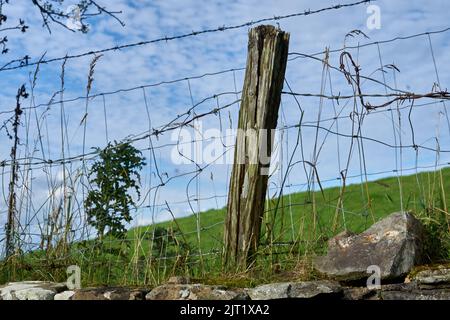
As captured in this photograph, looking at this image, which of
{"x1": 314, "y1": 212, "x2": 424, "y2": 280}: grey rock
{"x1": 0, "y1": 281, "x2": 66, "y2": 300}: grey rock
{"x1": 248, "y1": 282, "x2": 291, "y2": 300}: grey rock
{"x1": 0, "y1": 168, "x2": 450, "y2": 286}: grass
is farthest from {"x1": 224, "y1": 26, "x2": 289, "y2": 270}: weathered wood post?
{"x1": 0, "y1": 281, "x2": 66, "y2": 300}: grey rock

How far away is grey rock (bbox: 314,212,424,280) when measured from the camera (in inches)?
158

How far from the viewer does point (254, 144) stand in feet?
15.1

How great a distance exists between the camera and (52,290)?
4539 millimetres

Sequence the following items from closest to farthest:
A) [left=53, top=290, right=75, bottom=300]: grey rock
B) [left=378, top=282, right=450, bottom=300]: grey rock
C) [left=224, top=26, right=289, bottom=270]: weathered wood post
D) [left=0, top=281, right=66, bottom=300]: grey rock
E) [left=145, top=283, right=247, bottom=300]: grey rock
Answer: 1. [left=378, top=282, right=450, bottom=300]: grey rock
2. [left=145, top=283, right=247, bottom=300]: grey rock
3. [left=53, top=290, right=75, bottom=300]: grey rock
4. [left=0, top=281, right=66, bottom=300]: grey rock
5. [left=224, top=26, right=289, bottom=270]: weathered wood post

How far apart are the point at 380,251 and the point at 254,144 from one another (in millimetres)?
1049

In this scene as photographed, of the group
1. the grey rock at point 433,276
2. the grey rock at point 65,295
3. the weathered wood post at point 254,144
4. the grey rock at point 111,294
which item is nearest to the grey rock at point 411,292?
the grey rock at point 433,276

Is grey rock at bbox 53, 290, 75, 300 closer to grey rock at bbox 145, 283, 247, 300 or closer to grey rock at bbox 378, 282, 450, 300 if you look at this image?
grey rock at bbox 145, 283, 247, 300

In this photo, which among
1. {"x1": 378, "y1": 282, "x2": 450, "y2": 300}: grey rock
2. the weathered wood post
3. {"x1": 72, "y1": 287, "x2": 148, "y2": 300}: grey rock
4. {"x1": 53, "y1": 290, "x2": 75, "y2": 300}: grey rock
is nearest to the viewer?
{"x1": 378, "y1": 282, "x2": 450, "y2": 300}: grey rock

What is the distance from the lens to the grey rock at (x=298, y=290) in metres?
3.86

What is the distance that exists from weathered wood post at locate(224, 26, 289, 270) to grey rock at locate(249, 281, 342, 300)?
0.67 meters

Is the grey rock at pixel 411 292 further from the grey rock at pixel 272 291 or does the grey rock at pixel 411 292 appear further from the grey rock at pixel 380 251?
the grey rock at pixel 272 291

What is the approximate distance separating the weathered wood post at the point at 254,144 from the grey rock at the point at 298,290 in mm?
668

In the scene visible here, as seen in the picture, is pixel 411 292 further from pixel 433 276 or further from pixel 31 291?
pixel 31 291

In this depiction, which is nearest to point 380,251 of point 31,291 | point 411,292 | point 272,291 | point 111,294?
point 411,292
